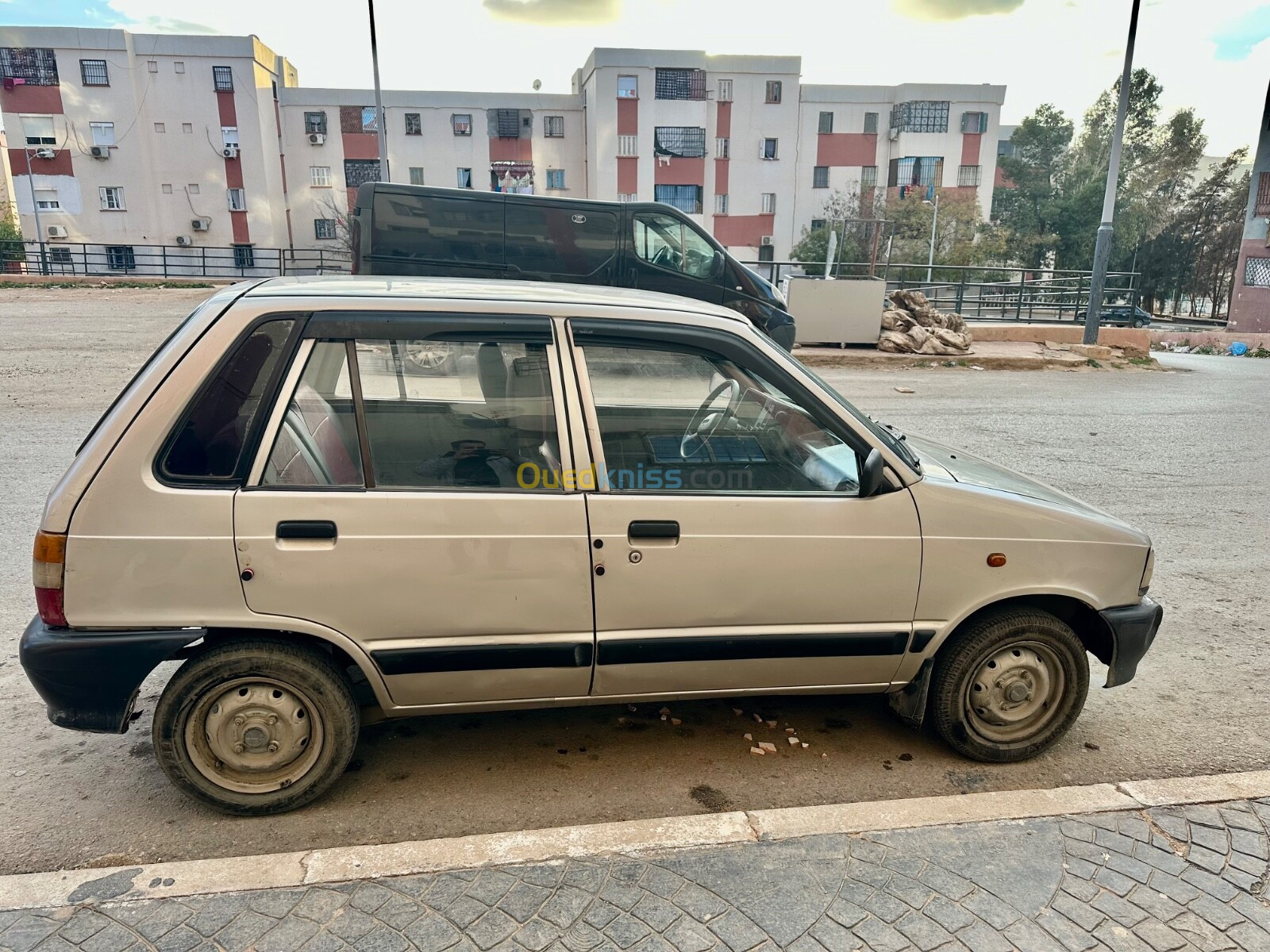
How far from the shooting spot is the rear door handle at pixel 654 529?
2932 millimetres

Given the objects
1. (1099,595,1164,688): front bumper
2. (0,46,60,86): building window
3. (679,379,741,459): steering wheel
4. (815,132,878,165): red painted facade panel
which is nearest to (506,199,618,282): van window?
(679,379,741,459): steering wheel

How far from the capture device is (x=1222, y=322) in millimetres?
35438

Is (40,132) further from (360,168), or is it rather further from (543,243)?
(543,243)

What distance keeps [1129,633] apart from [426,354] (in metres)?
2.85

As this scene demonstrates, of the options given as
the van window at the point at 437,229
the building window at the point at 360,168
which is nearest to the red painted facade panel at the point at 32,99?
the building window at the point at 360,168

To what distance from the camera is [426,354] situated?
9.91 ft

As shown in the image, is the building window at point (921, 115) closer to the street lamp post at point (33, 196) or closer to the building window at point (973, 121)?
the building window at point (973, 121)

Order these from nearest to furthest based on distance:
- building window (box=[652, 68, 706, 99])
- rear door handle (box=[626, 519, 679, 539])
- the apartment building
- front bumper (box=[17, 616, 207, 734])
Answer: front bumper (box=[17, 616, 207, 734]) → rear door handle (box=[626, 519, 679, 539]) → the apartment building → building window (box=[652, 68, 706, 99])

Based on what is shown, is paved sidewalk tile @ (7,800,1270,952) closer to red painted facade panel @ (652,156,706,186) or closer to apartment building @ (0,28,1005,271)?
apartment building @ (0,28,1005,271)

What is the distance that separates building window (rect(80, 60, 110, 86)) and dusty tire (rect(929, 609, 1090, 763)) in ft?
164

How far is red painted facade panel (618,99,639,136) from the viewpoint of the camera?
144 feet

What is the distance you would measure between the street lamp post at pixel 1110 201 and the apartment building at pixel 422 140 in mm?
24957

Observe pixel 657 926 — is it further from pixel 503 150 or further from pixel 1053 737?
pixel 503 150

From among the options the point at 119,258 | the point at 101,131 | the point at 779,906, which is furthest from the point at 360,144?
the point at 779,906
